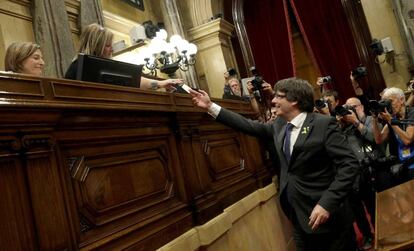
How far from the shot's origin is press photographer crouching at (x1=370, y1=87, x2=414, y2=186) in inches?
99.3

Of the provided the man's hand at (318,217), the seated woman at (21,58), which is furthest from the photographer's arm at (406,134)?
the seated woman at (21,58)

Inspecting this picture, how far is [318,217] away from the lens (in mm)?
1778

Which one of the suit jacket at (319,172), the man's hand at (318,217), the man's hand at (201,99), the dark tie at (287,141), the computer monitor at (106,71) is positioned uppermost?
the computer monitor at (106,71)

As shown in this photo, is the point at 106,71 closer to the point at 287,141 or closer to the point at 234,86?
the point at 287,141

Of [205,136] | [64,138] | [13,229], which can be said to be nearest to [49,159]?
[64,138]

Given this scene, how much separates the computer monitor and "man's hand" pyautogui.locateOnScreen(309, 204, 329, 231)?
977 mm

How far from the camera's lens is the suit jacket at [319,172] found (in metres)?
1.86

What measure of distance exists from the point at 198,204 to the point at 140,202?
0.37 m

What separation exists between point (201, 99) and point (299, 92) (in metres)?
0.50

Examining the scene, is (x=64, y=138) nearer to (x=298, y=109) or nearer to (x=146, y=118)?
(x=146, y=118)

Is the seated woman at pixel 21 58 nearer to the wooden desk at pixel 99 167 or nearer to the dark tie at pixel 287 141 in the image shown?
the wooden desk at pixel 99 167

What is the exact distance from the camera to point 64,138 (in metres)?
1.22

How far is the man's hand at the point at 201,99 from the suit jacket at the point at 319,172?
0.48 metres

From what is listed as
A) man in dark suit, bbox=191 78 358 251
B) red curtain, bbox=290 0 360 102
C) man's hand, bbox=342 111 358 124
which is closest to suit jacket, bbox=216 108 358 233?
man in dark suit, bbox=191 78 358 251
